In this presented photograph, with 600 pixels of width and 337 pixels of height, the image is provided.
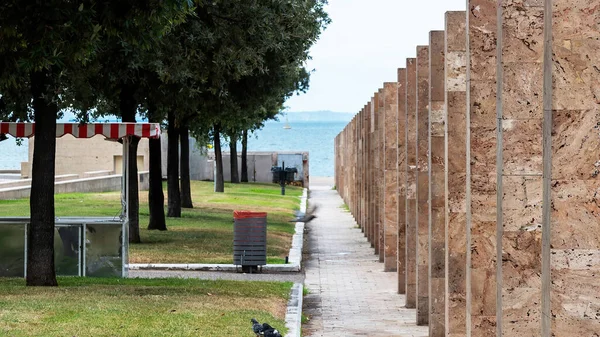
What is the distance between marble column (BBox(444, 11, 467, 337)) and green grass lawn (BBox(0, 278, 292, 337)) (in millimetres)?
1889

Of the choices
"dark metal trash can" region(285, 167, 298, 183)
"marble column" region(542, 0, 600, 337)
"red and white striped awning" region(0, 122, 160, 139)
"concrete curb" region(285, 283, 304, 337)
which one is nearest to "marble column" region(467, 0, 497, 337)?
"concrete curb" region(285, 283, 304, 337)

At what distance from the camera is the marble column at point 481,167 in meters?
10.9

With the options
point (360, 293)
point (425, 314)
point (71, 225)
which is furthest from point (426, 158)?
point (71, 225)

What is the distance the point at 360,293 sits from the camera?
1877 centimetres

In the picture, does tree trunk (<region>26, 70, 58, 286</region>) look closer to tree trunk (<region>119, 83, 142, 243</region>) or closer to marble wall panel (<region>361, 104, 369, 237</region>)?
tree trunk (<region>119, 83, 142, 243</region>)

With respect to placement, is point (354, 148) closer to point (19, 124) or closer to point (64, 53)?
point (19, 124)

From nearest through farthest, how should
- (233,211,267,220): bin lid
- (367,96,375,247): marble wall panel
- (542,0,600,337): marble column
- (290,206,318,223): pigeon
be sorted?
(542,0,600,337): marble column < (233,211,267,220): bin lid < (367,96,375,247): marble wall panel < (290,206,318,223): pigeon

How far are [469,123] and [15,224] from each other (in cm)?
885

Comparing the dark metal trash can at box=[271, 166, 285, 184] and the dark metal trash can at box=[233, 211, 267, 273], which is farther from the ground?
the dark metal trash can at box=[271, 166, 285, 184]

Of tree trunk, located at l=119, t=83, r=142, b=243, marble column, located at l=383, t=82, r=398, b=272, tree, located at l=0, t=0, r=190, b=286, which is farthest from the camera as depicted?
tree trunk, located at l=119, t=83, r=142, b=243

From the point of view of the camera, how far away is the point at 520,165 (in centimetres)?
929

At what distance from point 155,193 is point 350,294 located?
9605 millimetres

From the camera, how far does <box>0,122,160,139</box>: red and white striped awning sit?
17203 mm

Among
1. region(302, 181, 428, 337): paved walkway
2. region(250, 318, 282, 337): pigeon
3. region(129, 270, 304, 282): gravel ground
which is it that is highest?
region(250, 318, 282, 337): pigeon
